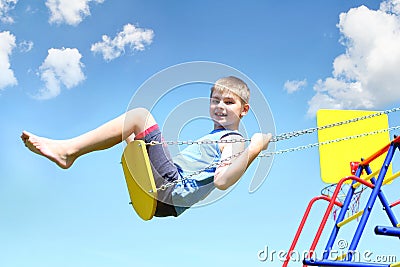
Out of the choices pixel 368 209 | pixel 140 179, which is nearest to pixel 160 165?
pixel 140 179

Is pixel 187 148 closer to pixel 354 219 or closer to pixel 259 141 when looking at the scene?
pixel 259 141

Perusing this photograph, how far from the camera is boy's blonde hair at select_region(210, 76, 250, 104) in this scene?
2781 mm

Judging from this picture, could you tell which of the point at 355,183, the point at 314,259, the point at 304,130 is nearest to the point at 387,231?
the point at 314,259

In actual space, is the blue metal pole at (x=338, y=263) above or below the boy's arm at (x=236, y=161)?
below

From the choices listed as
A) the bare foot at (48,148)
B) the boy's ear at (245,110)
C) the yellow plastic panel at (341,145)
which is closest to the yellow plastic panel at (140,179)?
the bare foot at (48,148)

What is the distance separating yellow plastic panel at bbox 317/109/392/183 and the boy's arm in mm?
1030

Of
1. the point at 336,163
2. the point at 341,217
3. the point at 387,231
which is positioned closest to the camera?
the point at 387,231

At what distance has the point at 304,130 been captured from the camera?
2514mm

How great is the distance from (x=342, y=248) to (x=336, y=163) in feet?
2.55

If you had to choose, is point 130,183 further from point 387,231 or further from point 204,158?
point 387,231

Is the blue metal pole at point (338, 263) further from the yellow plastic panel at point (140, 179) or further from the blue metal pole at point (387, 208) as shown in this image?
the yellow plastic panel at point (140, 179)

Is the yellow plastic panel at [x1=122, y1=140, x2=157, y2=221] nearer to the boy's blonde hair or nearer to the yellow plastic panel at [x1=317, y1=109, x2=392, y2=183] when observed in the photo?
the boy's blonde hair

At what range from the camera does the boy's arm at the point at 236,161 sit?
2.50 m

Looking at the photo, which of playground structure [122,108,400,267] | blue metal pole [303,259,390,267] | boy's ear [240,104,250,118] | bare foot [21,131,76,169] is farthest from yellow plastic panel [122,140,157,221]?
blue metal pole [303,259,390,267]
